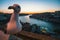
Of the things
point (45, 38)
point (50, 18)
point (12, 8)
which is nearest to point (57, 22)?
point (50, 18)

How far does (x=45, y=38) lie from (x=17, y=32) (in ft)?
0.99

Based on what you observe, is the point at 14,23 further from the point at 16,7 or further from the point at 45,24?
the point at 45,24

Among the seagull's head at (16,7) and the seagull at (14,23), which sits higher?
the seagull's head at (16,7)

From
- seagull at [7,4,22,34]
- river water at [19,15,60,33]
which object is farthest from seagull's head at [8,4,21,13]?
river water at [19,15,60,33]

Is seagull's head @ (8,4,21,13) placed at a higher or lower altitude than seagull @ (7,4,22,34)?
higher

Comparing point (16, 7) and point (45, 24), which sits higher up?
point (16, 7)

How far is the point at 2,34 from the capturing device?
188cm

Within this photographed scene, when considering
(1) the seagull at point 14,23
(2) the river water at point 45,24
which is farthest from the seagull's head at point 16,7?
(2) the river water at point 45,24

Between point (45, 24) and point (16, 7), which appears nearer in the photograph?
point (16, 7)

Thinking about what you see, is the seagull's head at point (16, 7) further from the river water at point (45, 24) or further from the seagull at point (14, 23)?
the river water at point (45, 24)

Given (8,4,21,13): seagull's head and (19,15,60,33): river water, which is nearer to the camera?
(8,4,21,13): seagull's head

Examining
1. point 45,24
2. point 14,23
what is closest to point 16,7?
point 14,23

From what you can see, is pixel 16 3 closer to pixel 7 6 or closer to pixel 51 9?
pixel 7 6

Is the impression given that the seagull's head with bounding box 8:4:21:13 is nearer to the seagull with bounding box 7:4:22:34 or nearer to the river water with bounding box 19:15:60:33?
the seagull with bounding box 7:4:22:34
